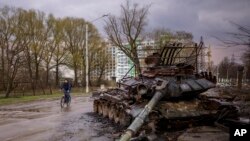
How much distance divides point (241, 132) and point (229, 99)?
869 cm

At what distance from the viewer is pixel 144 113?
34.6 ft

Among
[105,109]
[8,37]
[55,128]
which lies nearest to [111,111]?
[105,109]

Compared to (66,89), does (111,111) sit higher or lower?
lower

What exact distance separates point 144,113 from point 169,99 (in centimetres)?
357

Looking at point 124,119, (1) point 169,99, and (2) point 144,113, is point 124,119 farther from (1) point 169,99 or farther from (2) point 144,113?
(2) point 144,113

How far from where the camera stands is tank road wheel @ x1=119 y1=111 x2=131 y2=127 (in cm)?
1346

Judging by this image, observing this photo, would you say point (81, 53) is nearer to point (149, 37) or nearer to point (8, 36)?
point (149, 37)

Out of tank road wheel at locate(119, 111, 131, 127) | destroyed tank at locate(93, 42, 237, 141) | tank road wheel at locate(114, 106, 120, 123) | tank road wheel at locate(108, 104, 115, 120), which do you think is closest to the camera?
destroyed tank at locate(93, 42, 237, 141)

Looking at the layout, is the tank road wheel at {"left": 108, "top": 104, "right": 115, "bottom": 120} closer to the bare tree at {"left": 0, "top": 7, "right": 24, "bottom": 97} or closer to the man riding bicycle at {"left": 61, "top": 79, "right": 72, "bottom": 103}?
the man riding bicycle at {"left": 61, "top": 79, "right": 72, "bottom": 103}

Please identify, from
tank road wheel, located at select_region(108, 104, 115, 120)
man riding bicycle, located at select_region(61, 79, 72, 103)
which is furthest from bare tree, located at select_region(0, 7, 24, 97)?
tank road wheel, located at select_region(108, 104, 115, 120)

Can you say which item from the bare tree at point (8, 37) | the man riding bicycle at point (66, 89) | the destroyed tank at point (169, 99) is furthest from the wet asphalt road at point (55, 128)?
the bare tree at point (8, 37)

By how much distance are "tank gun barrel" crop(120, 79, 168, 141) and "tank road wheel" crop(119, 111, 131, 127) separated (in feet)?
4.68

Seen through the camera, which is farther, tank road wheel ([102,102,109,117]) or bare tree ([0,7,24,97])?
bare tree ([0,7,24,97])

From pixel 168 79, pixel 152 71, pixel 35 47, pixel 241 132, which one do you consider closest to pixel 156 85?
pixel 168 79
